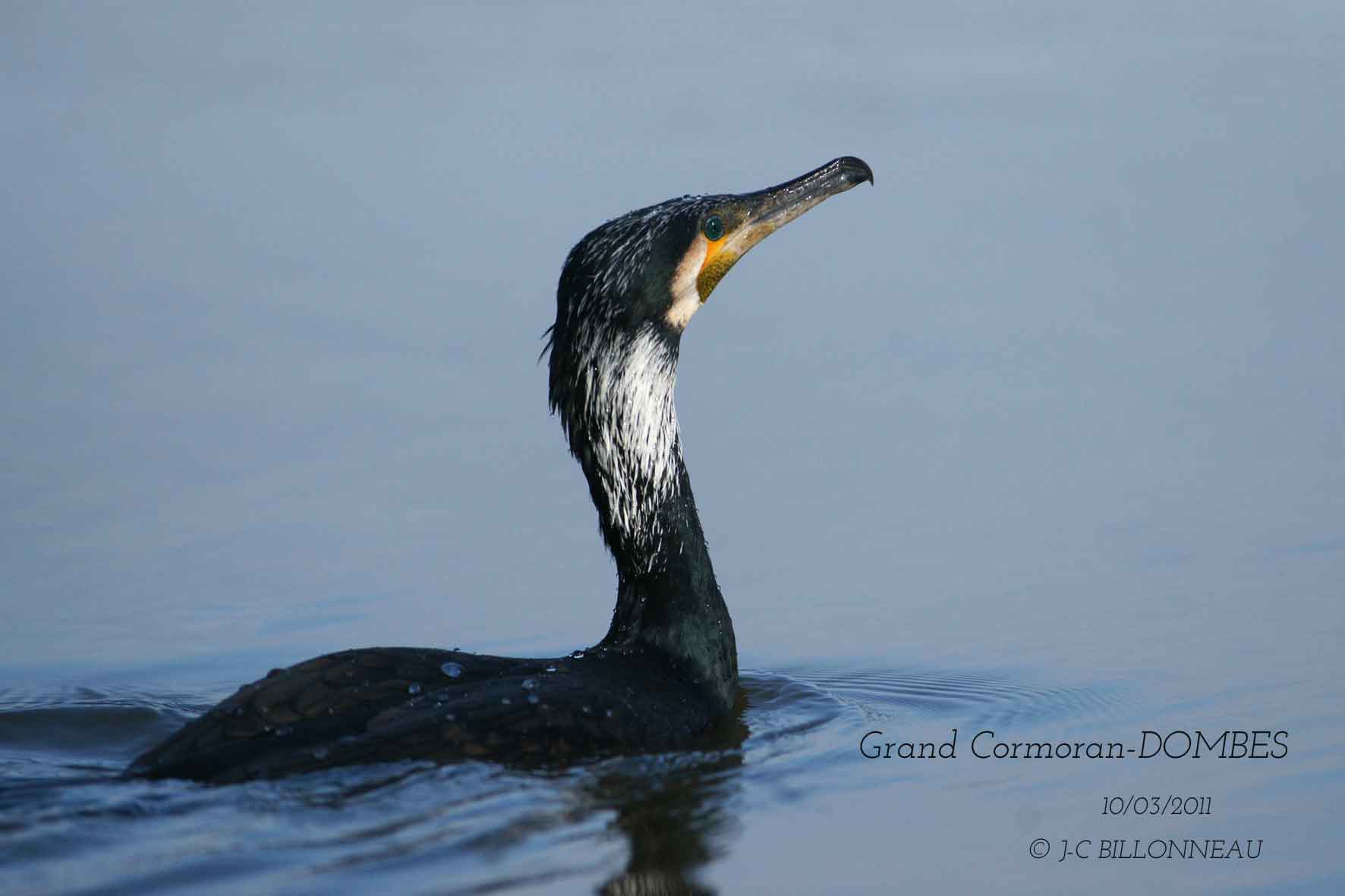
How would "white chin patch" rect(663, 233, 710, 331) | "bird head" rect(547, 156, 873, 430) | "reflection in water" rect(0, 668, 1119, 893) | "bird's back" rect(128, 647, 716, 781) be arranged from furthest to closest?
"white chin patch" rect(663, 233, 710, 331)
"bird head" rect(547, 156, 873, 430)
"bird's back" rect(128, 647, 716, 781)
"reflection in water" rect(0, 668, 1119, 893)

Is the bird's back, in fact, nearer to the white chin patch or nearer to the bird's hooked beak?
the white chin patch

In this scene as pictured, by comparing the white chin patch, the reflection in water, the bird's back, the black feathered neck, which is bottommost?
the reflection in water

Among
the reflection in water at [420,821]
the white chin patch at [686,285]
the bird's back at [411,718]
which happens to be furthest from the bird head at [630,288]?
the reflection in water at [420,821]

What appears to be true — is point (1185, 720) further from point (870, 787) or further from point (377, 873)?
point (377, 873)

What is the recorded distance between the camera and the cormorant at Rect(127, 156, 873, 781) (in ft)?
22.1

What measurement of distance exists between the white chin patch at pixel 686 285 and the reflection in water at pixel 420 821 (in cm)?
157

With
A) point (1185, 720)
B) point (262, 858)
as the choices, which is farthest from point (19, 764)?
point (1185, 720)

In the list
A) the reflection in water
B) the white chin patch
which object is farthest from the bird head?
the reflection in water

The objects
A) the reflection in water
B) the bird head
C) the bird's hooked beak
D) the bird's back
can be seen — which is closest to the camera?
the reflection in water

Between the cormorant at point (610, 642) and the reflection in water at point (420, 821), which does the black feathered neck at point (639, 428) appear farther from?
the reflection in water at point (420, 821)

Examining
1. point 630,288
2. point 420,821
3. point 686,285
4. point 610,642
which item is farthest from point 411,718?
point 686,285

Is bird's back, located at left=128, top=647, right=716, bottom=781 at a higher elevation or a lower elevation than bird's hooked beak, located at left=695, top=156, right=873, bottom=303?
lower

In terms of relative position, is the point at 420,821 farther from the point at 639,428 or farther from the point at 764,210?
the point at 764,210

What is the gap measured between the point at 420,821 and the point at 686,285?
2.46 metres
